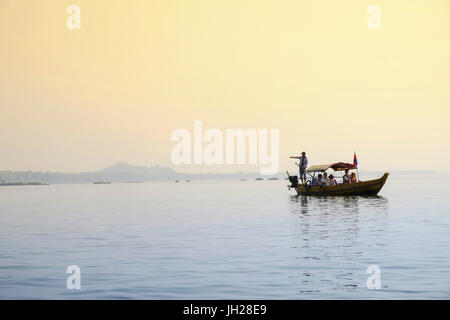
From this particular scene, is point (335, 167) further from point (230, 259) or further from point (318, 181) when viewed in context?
point (230, 259)

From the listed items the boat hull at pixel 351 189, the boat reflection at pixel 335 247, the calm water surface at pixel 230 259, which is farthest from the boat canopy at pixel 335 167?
the calm water surface at pixel 230 259

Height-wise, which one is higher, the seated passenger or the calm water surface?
the seated passenger

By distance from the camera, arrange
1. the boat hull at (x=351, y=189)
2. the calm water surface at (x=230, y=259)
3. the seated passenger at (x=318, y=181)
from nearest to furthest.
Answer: the calm water surface at (x=230, y=259) → the boat hull at (x=351, y=189) → the seated passenger at (x=318, y=181)

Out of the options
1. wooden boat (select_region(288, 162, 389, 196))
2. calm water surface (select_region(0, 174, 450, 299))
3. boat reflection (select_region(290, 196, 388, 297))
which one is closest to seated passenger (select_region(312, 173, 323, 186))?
wooden boat (select_region(288, 162, 389, 196))

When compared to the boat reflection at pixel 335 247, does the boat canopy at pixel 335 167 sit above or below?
above

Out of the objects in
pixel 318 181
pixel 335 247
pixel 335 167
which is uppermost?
pixel 335 167

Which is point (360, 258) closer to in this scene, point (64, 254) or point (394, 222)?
point (64, 254)

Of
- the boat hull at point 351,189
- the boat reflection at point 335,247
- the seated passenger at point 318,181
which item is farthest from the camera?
the seated passenger at point 318,181

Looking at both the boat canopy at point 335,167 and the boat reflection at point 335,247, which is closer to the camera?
the boat reflection at point 335,247

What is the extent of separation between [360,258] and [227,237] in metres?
7.67

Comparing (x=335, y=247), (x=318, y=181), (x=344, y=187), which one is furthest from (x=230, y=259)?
(x=318, y=181)

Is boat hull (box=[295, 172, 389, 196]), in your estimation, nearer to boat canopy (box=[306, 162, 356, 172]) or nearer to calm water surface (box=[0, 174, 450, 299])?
boat canopy (box=[306, 162, 356, 172])

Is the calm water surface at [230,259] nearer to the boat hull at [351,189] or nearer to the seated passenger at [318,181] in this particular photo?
the boat hull at [351,189]

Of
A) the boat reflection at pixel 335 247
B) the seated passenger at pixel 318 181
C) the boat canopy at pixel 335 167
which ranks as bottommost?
the boat reflection at pixel 335 247
